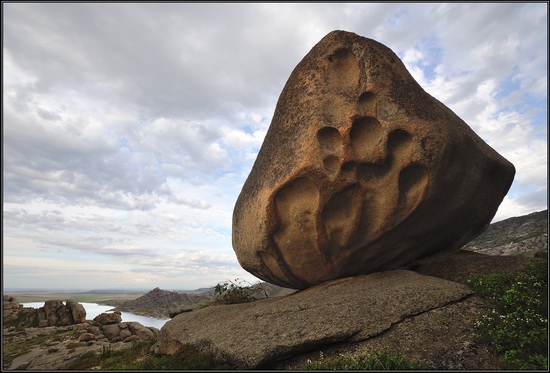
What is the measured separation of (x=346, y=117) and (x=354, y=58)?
86.7 inches

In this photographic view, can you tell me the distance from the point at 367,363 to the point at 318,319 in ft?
6.79

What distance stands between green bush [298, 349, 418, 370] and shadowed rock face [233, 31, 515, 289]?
175 inches

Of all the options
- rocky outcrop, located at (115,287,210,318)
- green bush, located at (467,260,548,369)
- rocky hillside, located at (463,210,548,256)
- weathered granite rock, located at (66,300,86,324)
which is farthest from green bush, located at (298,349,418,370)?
rocky outcrop, located at (115,287,210,318)

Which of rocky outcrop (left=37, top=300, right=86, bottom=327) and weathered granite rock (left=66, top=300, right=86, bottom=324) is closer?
rocky outcrop (left=37, top=300, right=86, bottom=327)

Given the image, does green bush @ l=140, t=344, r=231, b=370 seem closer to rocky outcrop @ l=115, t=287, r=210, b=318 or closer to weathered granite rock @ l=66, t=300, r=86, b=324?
weathered granite rock @ l=66, t=300, r=86, b=324

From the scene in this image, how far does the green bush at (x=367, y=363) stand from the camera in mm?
7590

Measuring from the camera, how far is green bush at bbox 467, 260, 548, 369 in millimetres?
7734

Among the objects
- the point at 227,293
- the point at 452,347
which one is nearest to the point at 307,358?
the point at 452,347

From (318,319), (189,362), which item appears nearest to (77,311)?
(189,362)

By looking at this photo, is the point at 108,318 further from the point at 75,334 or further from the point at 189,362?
the point at 189,362

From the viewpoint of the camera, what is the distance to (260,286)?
18.2m

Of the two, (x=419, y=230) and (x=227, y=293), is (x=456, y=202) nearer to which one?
(x=419, y=230)

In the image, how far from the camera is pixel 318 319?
31.6ft

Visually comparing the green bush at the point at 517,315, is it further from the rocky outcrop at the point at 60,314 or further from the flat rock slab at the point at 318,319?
the rocky outcrop at the point at 60,314
